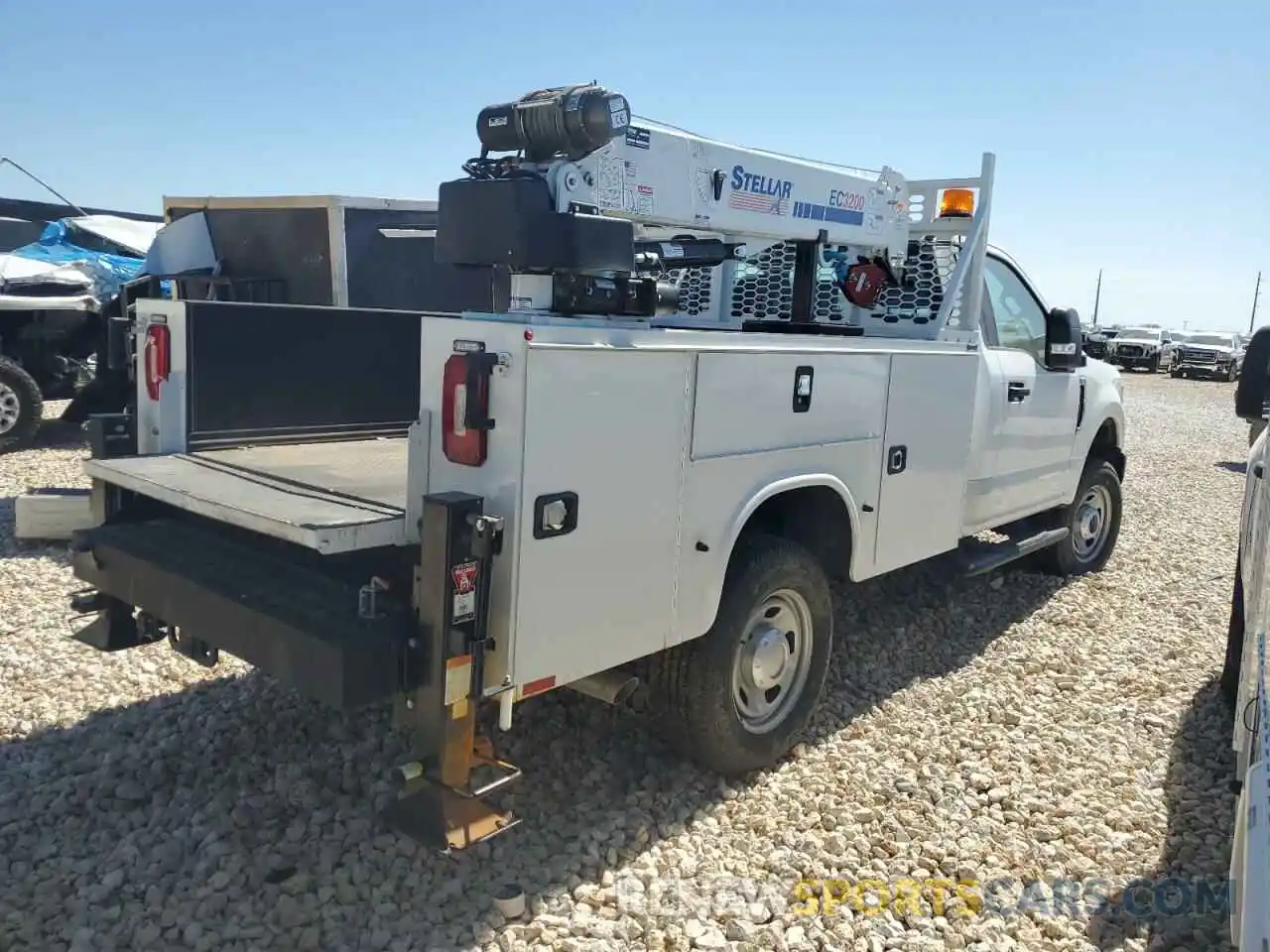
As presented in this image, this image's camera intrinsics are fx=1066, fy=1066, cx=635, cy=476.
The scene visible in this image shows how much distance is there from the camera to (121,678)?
15.3 ft

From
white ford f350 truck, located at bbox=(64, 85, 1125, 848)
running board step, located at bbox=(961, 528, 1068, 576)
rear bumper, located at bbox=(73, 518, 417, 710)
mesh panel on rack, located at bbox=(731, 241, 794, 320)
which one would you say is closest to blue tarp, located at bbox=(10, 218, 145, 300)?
mesh panel on rack, located at bbox=(731, 241, 794, 320)

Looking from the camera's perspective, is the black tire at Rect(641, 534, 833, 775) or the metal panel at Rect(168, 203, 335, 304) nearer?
the black tire at Rect(641, 534, 833, 775)

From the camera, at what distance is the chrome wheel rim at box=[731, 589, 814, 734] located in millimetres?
3865

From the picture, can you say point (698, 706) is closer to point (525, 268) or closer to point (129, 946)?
point (525, 268)

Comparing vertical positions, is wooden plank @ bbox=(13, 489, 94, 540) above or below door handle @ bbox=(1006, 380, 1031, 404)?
below

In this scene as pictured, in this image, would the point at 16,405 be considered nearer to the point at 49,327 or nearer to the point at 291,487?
the point at 49,327

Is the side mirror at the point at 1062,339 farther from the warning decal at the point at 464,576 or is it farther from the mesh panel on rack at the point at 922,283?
the warning decal at the point at 464,576

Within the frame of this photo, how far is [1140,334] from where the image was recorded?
3803 cm

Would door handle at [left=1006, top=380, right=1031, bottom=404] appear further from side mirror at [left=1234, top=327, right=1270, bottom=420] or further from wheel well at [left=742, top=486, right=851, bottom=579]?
wheel well at [left=742, top=486, right=851, bottom=579]

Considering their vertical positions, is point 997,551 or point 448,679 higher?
point 448,679

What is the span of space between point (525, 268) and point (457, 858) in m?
1.86

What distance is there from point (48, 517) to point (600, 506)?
16.6 ft

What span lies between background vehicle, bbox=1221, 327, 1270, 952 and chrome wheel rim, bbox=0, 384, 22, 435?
32.9ft

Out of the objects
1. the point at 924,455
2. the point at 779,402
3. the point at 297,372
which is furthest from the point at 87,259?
the point at 779,402
